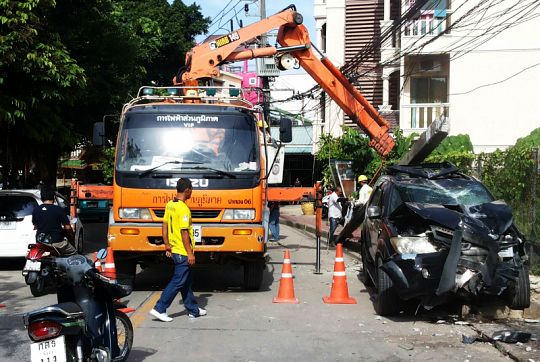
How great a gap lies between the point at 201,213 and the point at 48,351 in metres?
4.95

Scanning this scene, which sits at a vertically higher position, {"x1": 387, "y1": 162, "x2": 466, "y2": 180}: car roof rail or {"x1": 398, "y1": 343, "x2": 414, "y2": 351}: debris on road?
{"x1": 387, "y1": 162, "x2": 466, "y2": 180}: car roof rail

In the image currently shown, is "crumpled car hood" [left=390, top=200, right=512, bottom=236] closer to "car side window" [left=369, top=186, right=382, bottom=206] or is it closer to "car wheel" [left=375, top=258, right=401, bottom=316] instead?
"car wheel" [left=375, top=258, right=401, bottom=316]

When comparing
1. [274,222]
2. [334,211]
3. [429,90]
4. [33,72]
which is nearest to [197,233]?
[33,72]

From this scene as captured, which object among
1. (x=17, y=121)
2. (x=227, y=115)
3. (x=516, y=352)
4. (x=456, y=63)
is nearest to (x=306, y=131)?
(x=456, y=63)

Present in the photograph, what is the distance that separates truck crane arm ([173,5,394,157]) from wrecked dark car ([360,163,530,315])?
244 inches

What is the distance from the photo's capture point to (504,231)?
812cm

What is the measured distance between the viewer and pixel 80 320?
16.8 ft

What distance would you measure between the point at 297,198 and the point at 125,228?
134 inches

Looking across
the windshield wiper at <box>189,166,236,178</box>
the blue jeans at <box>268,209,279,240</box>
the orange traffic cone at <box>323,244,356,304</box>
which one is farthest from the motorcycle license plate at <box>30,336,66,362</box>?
the blue jeans at <box>268,209,279,240</box>

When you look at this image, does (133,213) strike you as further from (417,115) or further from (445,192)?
(417,115)

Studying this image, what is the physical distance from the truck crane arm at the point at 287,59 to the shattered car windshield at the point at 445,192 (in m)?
5.74

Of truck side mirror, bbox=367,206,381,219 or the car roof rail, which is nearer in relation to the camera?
truck side mirror, bbox=367,206,381,219

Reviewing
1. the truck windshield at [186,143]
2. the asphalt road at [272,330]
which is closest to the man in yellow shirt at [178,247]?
the asphalt road at [272,330]

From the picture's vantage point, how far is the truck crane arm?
13.9 meters
